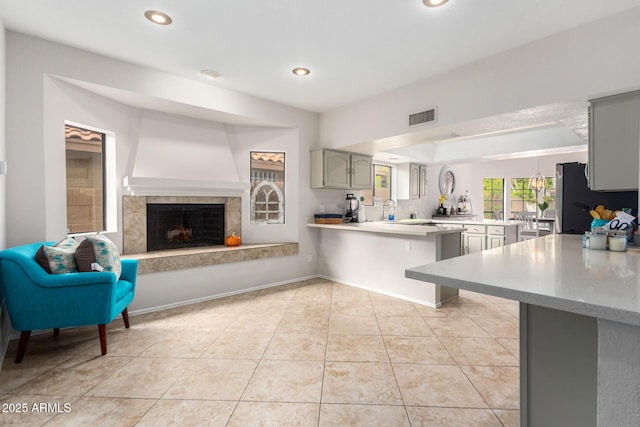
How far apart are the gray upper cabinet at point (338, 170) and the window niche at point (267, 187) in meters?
0.52

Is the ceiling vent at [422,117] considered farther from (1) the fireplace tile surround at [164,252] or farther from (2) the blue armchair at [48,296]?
(2) the blue armchair at [48,296]

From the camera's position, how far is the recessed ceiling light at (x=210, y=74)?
10.9 ft

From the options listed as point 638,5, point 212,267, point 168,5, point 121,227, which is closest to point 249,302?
point 212,267

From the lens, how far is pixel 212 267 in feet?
12.8

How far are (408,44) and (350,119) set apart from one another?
1.69 meters

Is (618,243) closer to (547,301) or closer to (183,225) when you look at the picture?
(547,301)

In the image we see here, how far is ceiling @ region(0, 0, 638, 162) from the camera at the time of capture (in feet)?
7.36

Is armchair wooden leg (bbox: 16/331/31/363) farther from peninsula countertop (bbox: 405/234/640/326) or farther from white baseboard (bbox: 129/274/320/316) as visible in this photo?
peninsula countertop (bbox: 405/234/640/326)

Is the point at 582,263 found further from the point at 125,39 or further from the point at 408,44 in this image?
the point at 125,39

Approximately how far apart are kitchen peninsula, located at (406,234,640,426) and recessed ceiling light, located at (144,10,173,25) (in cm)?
259

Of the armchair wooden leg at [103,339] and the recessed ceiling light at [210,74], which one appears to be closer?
the armchair wooden leg at [103,339]

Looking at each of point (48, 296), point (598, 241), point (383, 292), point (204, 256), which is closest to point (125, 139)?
point (204, 256)

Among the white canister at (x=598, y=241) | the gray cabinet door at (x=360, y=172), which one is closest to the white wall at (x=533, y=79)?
the gray cabinet door at (x=360, y=172)

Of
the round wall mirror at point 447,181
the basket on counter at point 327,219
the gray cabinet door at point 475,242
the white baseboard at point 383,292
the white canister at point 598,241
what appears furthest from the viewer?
the round wall mirror at point 447,181
